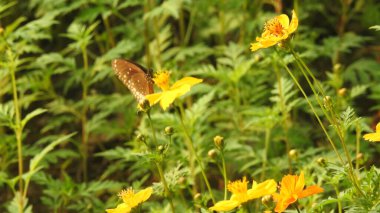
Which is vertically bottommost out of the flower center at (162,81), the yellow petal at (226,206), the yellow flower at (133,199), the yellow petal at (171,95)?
the yellow petal at (226,206)

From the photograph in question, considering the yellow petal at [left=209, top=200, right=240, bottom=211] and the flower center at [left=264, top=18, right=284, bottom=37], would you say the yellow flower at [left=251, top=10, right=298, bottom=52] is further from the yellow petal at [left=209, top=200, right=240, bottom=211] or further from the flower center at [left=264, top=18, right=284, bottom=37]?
the yellow petal at [left=209, top=200, right=240, bottom=211]

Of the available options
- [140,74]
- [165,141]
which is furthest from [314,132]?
[140,74]

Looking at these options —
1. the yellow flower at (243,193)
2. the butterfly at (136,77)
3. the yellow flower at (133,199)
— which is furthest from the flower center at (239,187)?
the butterfly at (136,77)

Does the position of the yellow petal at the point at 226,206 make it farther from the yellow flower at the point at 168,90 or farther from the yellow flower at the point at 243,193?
the yellow flower at the point at 168,90

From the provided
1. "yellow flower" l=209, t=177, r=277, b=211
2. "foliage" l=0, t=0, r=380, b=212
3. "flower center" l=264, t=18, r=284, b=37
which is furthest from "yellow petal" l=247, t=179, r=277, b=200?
"flower center" l=264, t=18, r=284, b=37

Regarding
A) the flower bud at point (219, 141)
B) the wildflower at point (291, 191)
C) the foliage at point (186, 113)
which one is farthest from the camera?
the foliage at point (186, 113)

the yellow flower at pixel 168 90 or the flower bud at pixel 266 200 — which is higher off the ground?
the yellow flower at pixel 168 90
